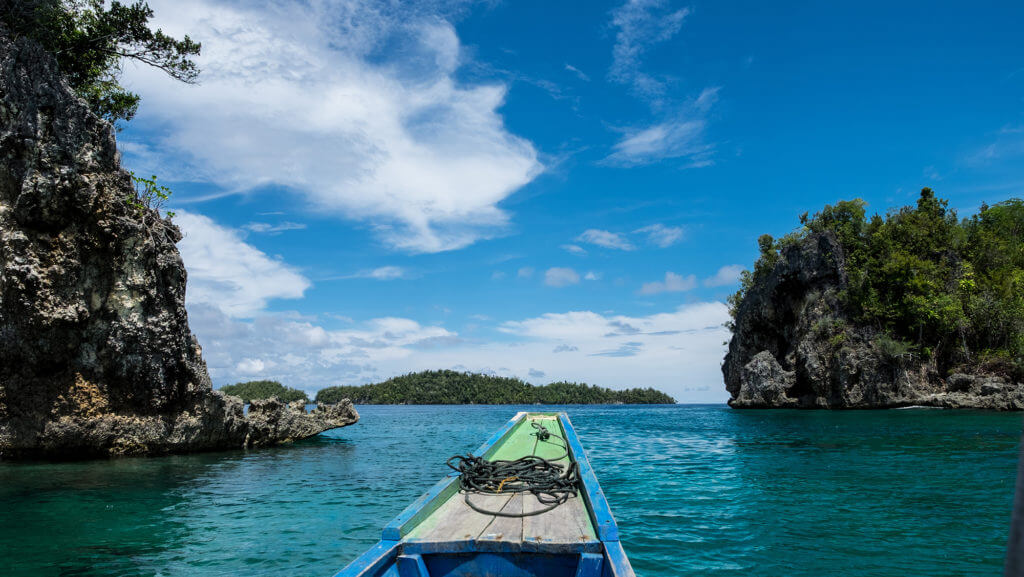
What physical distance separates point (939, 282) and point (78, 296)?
54.5 meters

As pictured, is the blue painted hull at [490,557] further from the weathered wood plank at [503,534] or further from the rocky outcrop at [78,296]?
the rocky outcrop at [78,296]

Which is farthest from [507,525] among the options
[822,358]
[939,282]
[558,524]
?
[939,282]

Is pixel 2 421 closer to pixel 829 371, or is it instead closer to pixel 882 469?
pixel 882 469

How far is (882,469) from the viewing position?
13.4 meters

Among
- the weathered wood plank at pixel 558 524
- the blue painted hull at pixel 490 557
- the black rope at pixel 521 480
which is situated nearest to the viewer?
the blue painted hull at pixel 490 557

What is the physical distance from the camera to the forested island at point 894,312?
39375 mm

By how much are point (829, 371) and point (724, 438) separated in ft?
91.6

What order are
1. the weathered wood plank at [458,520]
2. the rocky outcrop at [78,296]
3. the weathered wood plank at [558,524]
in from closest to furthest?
1. the weathered wood plank at [558,524]
2. the weathered wood plank at [458,520]
3. the rocky outcrop at [78,296]

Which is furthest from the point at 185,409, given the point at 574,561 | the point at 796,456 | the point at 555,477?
the point at 796,456

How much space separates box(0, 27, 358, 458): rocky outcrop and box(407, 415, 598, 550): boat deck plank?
1313cm

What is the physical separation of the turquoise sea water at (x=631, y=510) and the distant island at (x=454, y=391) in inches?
4596

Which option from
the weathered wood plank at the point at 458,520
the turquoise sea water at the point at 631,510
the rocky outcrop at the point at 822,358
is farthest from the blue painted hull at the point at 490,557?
the rocky outcrop at the point at 822,358

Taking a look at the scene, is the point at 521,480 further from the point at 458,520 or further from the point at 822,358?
the point at 822,358

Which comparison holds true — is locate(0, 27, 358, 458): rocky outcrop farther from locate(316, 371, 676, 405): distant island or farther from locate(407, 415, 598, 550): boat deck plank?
locate(316, 371, 676, 405): distant island
